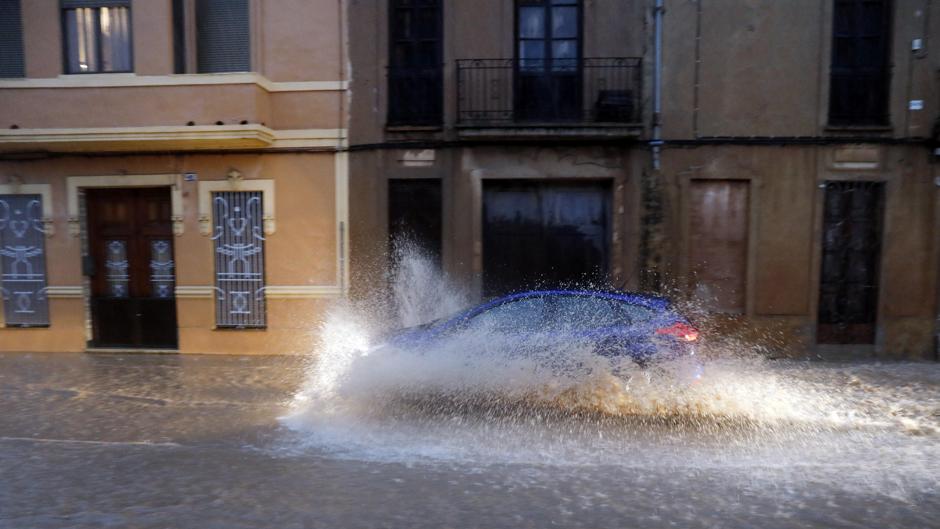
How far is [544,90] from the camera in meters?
10.2

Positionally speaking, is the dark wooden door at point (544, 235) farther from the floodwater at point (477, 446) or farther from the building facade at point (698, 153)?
the floodwater at point (477, 446)

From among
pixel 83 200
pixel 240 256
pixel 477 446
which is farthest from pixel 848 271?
pixel 83 200

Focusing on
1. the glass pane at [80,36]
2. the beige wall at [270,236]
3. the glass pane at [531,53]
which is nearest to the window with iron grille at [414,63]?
the glass pane at [531,53]

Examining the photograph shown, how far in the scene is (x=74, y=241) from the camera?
10.8m

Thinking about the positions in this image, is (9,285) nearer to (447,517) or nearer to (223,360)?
(223,360)

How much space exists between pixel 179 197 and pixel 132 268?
1691mm

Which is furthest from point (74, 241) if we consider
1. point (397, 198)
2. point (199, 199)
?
point (397, 198)

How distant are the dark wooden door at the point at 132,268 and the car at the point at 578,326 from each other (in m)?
6.05

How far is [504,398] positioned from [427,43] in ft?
21.9

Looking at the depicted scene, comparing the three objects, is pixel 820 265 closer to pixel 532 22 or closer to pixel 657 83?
pixel 657 83

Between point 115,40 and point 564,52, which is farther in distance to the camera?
point 115,40

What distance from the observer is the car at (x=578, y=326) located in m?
6.55

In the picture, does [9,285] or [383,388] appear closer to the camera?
[383,388]

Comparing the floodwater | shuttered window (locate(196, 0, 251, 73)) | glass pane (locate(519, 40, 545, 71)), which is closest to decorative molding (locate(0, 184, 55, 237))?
the floodwater
